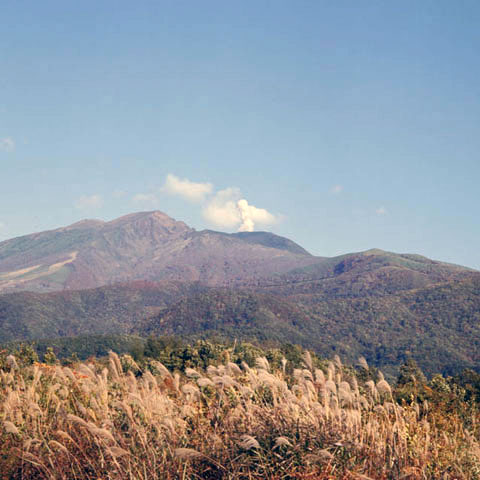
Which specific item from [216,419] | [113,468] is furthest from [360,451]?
[113,468]

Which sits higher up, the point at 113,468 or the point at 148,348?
the point at 113,468

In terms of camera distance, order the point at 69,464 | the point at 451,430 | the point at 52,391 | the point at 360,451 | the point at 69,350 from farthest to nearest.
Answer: the point at 69,350 → the point at 451,430 → the point at 52,391 → the point at 69,464 → the point at 360,451

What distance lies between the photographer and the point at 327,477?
6.26m

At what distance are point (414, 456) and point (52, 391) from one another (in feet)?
18.3

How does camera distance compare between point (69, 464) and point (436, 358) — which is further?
point (436, 358)

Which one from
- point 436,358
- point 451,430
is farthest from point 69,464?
point 436,358

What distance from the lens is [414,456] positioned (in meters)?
6.94

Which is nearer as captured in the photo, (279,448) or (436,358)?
(279,448)

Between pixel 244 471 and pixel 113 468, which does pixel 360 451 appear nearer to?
pixel 244 471

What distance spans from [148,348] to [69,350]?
119 m

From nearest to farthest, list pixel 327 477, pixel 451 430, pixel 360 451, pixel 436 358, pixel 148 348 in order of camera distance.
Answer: pixel 327 477 → pixel 360 451 → pixel 451 430 → pixel 148 348 → pixel 436 358

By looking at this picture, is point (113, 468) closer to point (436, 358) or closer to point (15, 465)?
point (15, 465)

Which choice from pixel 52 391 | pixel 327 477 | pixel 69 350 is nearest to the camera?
pixel 327 477

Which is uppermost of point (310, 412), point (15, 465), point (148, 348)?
point (310, 412)
